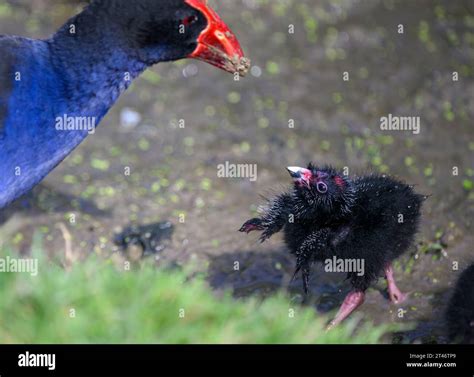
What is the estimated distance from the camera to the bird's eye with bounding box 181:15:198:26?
422 centimetres

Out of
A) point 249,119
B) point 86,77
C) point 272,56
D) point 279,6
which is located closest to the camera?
point 86,77

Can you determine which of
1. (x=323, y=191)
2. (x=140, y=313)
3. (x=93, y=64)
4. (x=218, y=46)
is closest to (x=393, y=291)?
(x=323, y=191)

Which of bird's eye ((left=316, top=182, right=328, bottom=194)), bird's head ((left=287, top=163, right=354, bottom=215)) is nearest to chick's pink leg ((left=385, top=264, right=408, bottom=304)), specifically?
bird's head ((left=287, top=163, right=354, bottom=215))

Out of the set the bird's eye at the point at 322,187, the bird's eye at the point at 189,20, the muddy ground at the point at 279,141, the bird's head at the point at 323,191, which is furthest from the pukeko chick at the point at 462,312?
the bird's eye at the point at 189,20

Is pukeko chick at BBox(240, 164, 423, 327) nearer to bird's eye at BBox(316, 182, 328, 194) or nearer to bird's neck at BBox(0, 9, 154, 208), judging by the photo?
bird's eye at BBox(316, 182, 328, 194)

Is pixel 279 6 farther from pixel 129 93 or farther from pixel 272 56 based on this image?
pixel 129 93

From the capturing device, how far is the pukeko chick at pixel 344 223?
443cm

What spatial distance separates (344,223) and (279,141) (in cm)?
180

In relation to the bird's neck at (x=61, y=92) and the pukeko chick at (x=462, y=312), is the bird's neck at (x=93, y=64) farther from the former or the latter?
the pukeko chick at (x=462, y=312)

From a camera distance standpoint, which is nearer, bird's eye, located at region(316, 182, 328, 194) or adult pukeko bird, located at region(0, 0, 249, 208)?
adult pukeko bird, located at region(0, 0, 249, 208)

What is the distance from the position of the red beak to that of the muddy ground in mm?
1050

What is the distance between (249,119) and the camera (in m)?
6.45

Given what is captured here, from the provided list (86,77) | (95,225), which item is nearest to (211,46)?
(86,77)

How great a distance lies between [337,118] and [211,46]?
2.33 m
